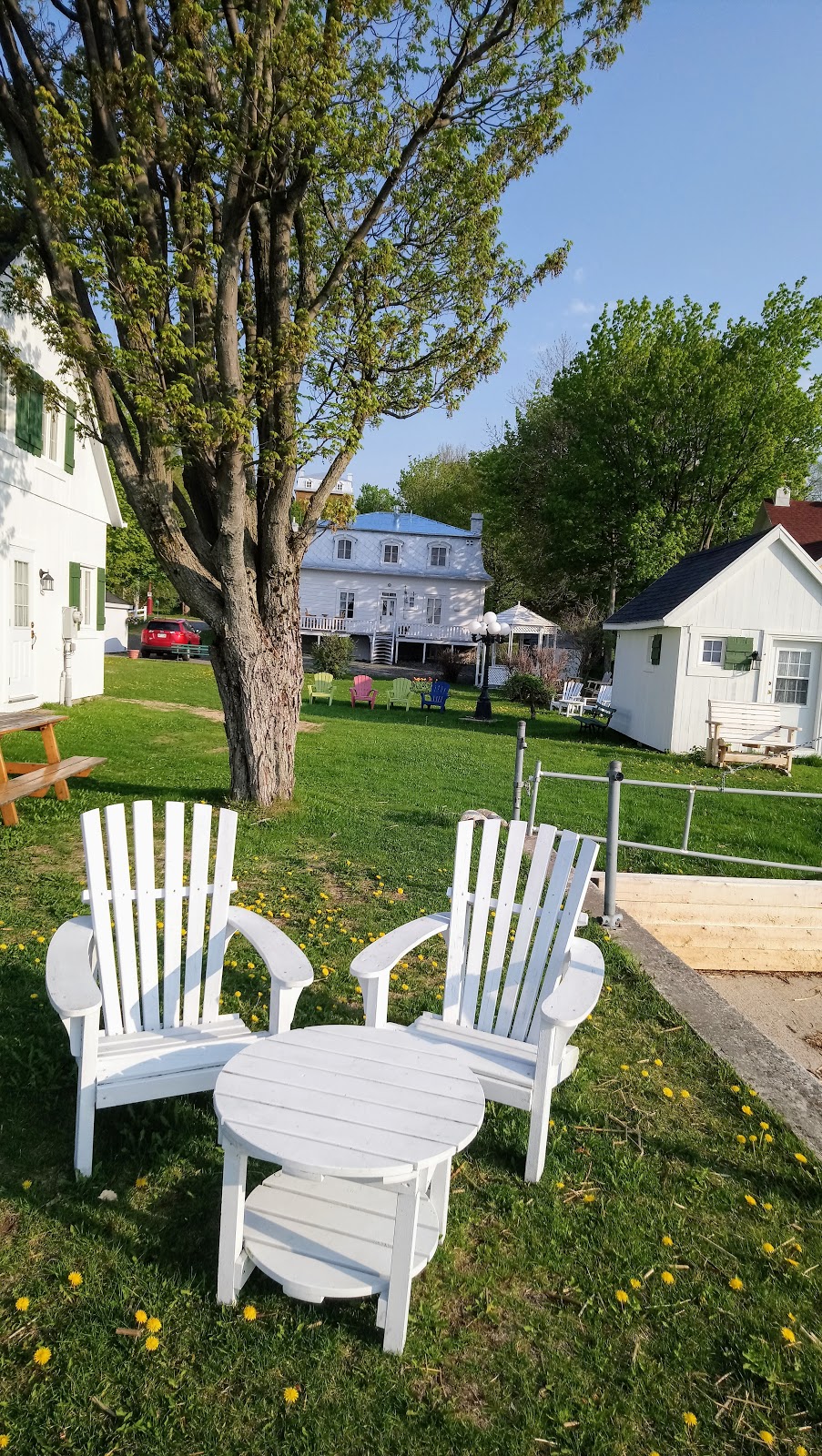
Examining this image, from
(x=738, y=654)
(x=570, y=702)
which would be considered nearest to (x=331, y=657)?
(x=570, y=702)

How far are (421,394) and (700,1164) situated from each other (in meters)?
7.70

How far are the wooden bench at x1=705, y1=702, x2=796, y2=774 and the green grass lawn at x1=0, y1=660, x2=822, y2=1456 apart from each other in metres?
11.7

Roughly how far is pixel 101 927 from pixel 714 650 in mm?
15529

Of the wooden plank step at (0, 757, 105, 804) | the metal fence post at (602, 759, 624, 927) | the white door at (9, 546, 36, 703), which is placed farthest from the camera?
the white door at (9, 546, 36, 703)

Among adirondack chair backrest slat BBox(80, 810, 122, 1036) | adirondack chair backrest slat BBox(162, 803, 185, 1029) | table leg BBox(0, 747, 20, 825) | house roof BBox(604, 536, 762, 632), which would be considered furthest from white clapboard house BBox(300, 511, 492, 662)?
adirondack chair backrest slat BBox(80, 810, 122, 1036)

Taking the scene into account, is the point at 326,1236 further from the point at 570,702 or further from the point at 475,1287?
the point at 570,702

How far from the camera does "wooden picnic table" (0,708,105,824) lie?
7277 millimetres

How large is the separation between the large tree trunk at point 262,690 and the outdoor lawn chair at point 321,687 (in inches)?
478

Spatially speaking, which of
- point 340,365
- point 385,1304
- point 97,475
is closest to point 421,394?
point 340,365

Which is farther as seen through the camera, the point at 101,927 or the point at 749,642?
the point at 749,642

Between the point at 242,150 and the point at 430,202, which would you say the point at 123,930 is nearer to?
the point at 242,150

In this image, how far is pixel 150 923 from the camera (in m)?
3.46

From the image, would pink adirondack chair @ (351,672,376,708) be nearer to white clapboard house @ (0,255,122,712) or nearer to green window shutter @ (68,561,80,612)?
white clapboard house @ (0,255,122,712)

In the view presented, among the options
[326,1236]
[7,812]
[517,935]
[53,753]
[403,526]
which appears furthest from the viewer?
[403,526]
